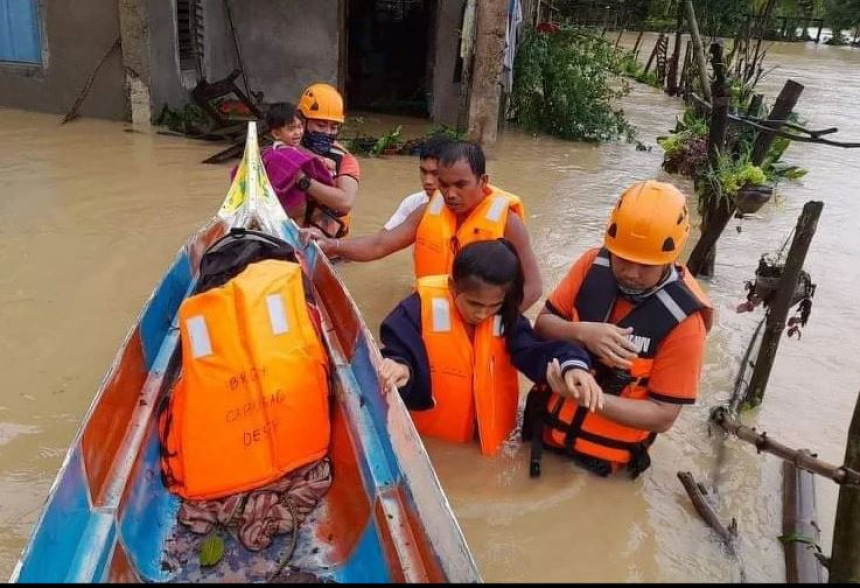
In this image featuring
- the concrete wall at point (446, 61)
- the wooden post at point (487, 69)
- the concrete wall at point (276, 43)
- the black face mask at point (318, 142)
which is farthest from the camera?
the concrete wall at point (276, 43)

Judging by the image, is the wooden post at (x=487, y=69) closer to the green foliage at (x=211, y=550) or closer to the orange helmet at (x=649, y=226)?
the orange helmet at (x=649, y=226)

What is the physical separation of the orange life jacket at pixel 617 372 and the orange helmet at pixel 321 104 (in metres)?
2.50

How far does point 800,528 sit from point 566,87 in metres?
7.83

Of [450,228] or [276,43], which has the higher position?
[276,43]

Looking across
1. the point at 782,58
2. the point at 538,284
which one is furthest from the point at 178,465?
the point at 782,58

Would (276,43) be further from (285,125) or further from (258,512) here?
(258,512)

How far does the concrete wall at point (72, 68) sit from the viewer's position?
905cm

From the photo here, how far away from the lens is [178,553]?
256 centimetres

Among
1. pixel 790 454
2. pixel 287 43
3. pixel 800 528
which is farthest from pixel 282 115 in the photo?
pixel 287 43

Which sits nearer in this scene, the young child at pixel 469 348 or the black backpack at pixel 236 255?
the young child at pixel 469 348

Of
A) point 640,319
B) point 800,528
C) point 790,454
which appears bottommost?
point 800,528

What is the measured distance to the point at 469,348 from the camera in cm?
296

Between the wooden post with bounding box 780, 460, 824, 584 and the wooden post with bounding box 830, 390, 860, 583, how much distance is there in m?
0.50

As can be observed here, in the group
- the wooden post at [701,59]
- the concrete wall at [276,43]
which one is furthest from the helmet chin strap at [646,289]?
the concrete wall at [276,43]
